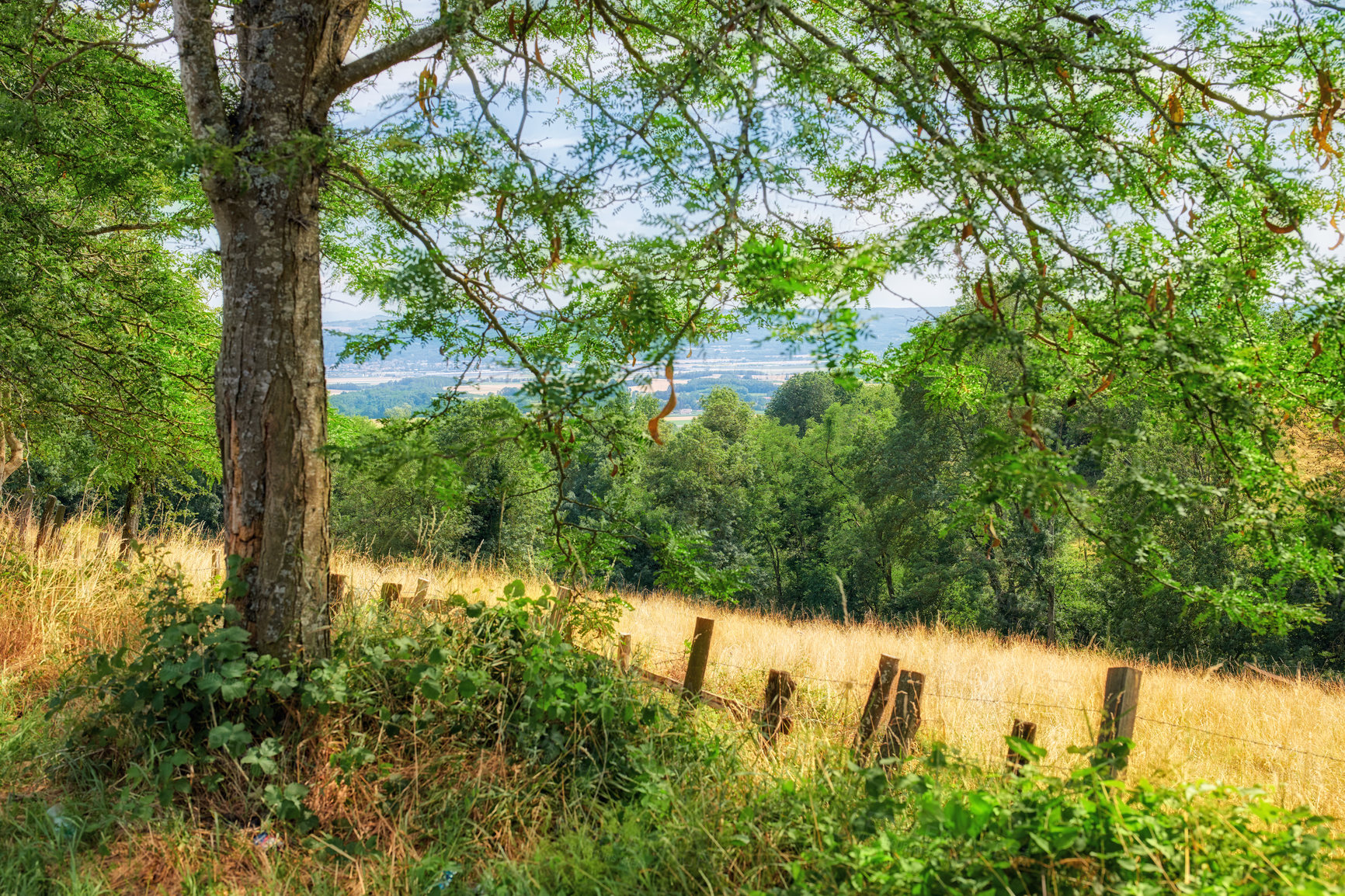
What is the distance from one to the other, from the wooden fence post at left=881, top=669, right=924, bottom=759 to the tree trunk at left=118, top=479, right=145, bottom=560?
6291mm

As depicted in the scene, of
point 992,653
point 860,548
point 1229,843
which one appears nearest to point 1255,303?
point 1229,843

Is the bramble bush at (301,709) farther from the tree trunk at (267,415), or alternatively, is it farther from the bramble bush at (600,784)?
the tree trunk at (267,415)

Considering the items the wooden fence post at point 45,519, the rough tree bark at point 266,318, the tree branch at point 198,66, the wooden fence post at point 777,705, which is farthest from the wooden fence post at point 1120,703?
the wooden fence post at point 45,519

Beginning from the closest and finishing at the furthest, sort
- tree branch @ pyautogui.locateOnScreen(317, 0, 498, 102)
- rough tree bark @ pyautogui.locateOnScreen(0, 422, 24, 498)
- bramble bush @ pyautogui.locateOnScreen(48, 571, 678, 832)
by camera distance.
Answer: bramble bush @ pyautogui.locateOnScreen(48, 571, 678, 832) → tree branch @ pyautogui.locateOnScreen(317, 0, 498, 102) → rough tree bark @ pyautogui.locateOnScreen(0, 422, 24, 498)

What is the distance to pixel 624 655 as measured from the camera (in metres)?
4.40

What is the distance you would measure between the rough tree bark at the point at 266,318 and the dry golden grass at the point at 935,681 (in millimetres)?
798

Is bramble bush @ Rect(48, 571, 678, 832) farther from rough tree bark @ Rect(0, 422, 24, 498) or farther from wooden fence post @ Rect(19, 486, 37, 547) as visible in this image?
rough tree bark @ Rect(0, 422, 24, 498)

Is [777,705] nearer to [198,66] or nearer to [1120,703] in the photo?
[1120,703]

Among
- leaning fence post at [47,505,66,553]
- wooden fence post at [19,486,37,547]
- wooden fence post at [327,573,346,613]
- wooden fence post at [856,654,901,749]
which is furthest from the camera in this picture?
wooden fence post at [19,486,37,547]

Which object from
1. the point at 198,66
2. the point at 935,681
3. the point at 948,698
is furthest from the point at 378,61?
the point at 935,681

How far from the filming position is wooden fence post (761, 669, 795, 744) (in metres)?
4.20

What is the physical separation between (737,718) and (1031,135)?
3.68 metres

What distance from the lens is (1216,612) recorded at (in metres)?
3.59

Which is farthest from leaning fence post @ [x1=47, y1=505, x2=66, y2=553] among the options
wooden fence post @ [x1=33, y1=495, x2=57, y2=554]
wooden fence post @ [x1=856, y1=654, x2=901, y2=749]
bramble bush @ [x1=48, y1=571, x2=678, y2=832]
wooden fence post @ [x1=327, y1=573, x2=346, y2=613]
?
wooden fence post @ [x1=856, y1=654, x2=901, y2=749]
